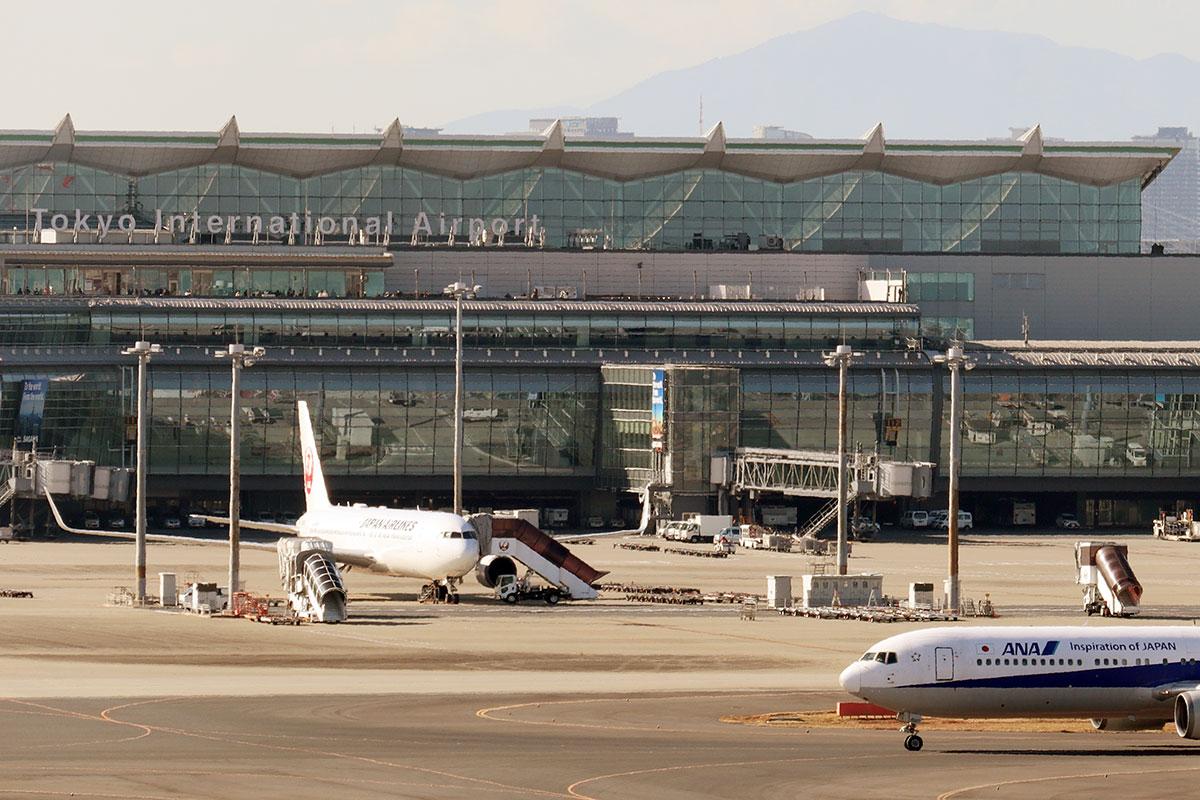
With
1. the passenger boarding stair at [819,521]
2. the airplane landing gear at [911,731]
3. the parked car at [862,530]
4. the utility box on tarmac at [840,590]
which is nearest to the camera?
the airplane landing gear at [911,731]

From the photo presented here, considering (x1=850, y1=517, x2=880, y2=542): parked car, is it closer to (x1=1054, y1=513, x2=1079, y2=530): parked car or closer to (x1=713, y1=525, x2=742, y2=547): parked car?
→ (x1=713, y1=525, x2=742, y2=547): parked car

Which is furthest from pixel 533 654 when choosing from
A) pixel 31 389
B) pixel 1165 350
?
pixel 1165 350

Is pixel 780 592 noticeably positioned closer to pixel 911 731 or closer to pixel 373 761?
pixel 911 731

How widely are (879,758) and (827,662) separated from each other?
1064 inches

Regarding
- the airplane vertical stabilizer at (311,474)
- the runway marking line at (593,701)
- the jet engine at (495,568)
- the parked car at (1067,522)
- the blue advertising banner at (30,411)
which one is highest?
the blue advertising banner at (30,411)

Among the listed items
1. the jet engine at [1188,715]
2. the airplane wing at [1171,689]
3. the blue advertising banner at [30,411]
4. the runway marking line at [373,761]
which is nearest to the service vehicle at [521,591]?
the runway marking line at [373,761]

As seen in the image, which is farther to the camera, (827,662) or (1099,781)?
(827,662)

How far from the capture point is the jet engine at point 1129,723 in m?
69.5

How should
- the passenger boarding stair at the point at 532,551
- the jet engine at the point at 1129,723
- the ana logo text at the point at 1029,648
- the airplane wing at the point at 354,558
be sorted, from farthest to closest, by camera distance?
the passenger boarding stair at the point at 532,551 < the airplane wing at the point at 354,558 < the jet engine at the point at 1129,723 < the ana logo text at the point at 1029,648

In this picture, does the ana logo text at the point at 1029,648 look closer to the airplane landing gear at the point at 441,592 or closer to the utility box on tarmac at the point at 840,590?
the utility box on tarmac at the point at 840,590

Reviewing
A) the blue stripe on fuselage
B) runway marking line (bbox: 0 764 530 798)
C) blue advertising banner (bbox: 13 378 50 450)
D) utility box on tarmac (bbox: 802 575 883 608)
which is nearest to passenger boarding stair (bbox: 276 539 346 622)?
utility box on tarmac (bbox: 802 575 883 608)

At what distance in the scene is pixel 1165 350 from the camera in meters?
192

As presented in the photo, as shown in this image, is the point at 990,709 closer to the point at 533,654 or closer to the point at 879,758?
the point at 879,758

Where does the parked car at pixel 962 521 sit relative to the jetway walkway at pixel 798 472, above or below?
below
